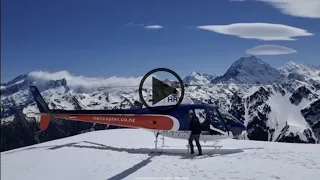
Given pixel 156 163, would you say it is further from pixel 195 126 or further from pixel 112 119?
pixel 112 119

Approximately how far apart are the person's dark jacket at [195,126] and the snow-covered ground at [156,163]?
150 centimetres

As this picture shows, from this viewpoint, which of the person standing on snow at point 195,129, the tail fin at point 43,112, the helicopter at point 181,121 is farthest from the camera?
the tail fin at point 43,112

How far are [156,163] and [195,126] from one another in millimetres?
3660

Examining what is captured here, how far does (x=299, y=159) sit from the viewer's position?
18.4m

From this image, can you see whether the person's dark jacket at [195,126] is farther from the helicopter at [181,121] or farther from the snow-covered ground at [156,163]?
the snow-covered ground at [156,163]

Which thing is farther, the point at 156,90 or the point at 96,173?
the point at 156,90

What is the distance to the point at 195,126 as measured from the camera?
2122 cm

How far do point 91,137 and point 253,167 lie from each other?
17.1 metres

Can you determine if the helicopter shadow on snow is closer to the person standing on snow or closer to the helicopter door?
the person standing on snow

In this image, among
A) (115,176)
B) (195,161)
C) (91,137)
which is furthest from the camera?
Answer: (91,137)

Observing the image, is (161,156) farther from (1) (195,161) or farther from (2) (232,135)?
(2) (232,135)

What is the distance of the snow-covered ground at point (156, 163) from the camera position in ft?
52.6

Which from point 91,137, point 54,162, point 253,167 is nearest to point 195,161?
point 253,167

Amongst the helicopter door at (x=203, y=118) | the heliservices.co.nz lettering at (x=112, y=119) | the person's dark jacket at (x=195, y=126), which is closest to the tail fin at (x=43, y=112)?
the heliservices.co.nz lettering at (x=112, y=119)
